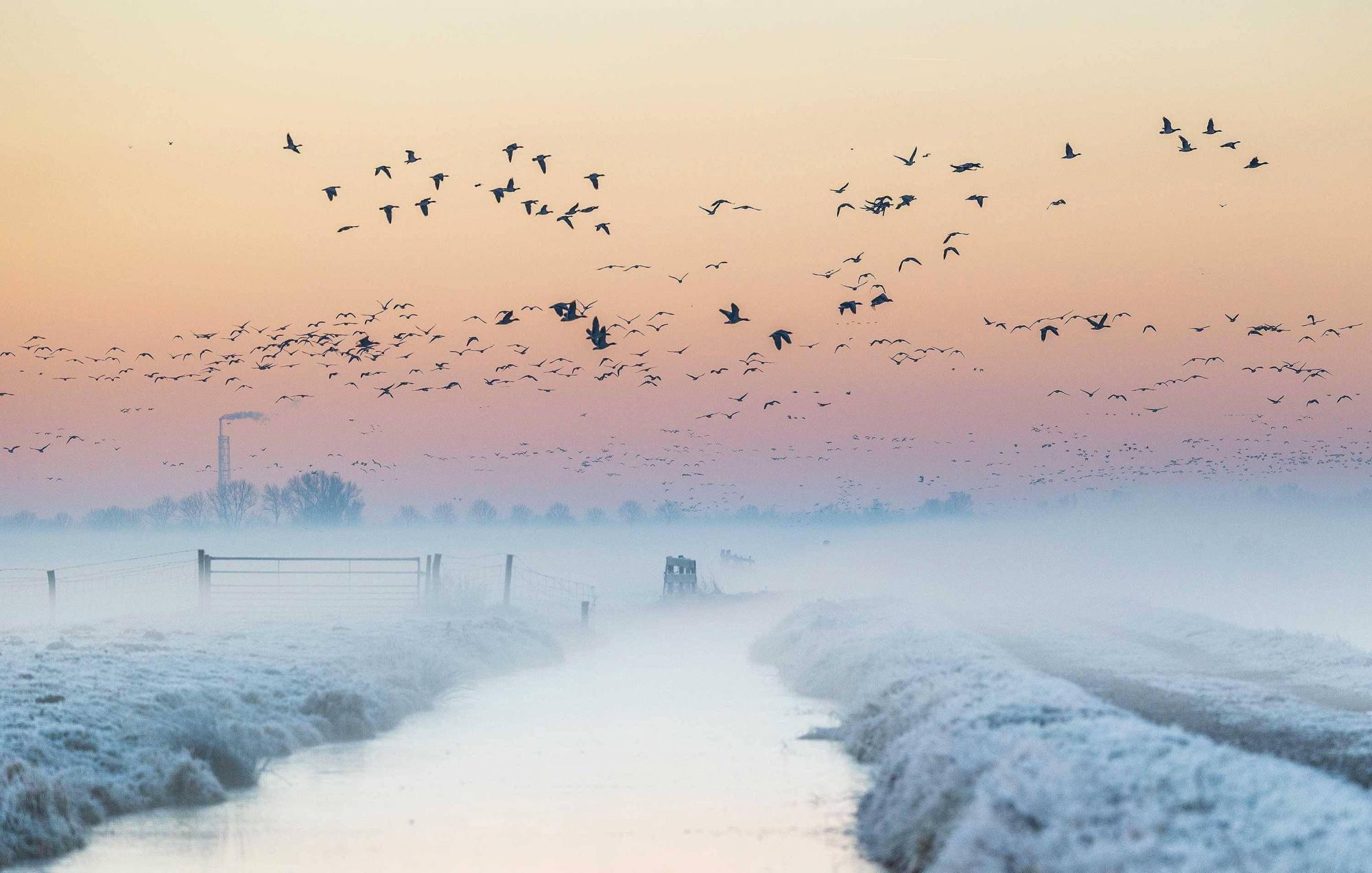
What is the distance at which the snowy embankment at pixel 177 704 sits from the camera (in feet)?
64.8

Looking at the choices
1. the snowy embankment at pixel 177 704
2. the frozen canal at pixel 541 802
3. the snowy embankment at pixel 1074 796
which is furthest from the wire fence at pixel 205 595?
the snowy embankment at pixel 1074 796

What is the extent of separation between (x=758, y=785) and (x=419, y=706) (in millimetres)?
13548

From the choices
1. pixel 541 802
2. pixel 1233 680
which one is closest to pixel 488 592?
pixel 1233 680

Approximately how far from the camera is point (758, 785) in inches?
939

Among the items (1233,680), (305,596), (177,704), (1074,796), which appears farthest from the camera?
(305,596)

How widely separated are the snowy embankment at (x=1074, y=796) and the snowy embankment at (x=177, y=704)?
1100 centimetres

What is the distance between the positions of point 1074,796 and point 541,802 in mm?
10184

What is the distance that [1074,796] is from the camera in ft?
48.3

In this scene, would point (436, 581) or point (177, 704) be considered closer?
point (177, 704)

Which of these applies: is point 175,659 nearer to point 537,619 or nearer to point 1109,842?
point 1109,842

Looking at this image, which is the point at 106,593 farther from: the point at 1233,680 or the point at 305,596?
the point at 1233,680

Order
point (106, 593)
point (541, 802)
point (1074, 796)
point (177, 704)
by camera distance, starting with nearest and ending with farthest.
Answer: point (1074, 796) → point (541, 802) → point (177, 704) → point (106, 593)

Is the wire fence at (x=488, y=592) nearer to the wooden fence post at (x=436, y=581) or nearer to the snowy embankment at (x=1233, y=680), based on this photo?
the wooden fence post at (x=436, y=581)

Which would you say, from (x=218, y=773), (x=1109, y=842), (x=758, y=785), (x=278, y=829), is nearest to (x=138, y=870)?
(x=278, y=829)
